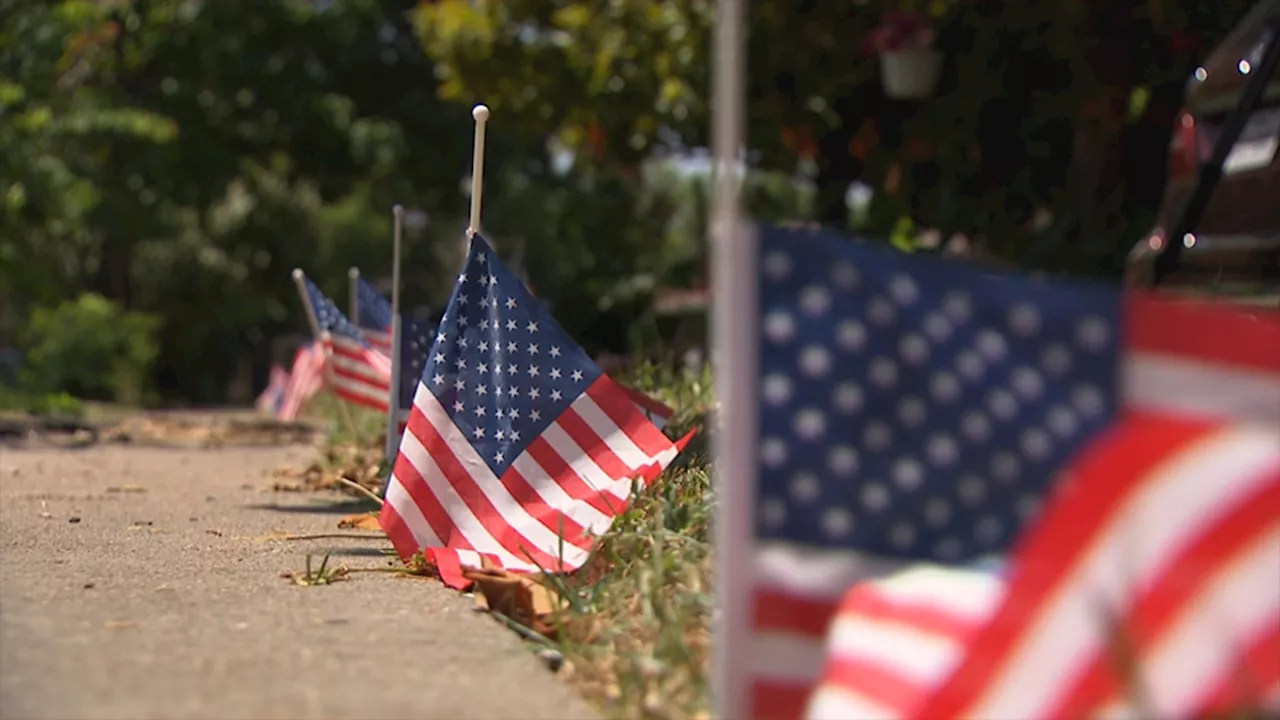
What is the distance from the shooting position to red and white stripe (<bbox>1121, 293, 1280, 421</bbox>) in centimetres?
360

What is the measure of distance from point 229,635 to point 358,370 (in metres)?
5.52

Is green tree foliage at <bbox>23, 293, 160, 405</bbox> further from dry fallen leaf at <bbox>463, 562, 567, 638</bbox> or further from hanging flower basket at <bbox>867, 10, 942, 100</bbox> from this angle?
dry fallen leaf at <bbox>463, 562, 567, 638</bbox>

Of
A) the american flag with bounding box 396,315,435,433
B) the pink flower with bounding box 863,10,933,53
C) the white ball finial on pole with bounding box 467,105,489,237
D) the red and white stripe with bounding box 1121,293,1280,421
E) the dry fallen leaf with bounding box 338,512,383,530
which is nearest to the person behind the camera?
the red and white stripe with bounding box 1121,293,1280,421

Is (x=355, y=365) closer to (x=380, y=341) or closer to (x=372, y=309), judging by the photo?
(x=380, y=341)

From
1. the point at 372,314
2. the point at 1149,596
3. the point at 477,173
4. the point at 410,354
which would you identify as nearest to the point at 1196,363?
the point at 1149,596

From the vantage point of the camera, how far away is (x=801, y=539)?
381 cm

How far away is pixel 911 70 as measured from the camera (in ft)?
47.6

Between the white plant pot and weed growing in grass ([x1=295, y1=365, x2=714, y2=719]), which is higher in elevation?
the white plant pot

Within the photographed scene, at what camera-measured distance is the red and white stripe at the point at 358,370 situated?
10656 mm

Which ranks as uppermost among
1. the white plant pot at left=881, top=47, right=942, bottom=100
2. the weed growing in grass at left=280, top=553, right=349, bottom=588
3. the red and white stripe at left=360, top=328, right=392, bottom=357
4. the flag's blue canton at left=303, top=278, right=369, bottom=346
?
the white plant pot at left=881, top=47, right=942, bottom=100

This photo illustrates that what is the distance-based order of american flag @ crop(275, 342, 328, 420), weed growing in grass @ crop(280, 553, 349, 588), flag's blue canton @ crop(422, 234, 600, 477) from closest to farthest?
1. weed growing in grass @ crop(280, 553, 349, 588)
2. flag's blue canton @ crop(422, 234, 600, 477)
3. american flag @ crop(275, 342, 328, 420)

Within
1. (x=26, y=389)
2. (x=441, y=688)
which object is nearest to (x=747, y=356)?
(x=441, y=688)

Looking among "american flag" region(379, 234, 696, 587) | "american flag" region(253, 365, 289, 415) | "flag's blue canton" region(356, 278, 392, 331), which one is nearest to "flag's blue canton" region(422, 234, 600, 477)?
"american flag" region(379, 234, 696, 587)

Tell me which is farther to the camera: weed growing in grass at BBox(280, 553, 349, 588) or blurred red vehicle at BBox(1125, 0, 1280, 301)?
blurred red vehicle at BBox(1125, 0, 1280, 301)
